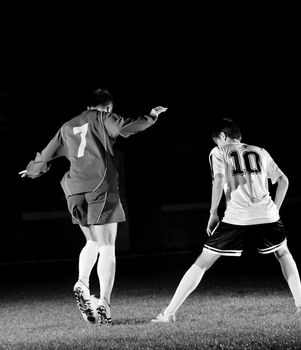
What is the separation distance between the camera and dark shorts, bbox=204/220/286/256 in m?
7.16

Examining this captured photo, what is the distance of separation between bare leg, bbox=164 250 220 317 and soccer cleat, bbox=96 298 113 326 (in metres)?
0.52

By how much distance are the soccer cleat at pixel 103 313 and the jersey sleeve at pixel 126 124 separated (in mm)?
1528

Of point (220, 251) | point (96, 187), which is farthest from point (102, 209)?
point (220, 251)

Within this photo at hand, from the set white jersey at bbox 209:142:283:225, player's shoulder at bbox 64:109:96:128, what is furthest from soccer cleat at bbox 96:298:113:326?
player's shoulder at bbox 64:109:96:128

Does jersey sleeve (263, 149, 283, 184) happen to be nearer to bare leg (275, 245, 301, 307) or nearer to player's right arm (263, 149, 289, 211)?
player's right arm (263, 149, 289, 211)

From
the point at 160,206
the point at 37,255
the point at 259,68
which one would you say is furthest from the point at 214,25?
the point at 37,255

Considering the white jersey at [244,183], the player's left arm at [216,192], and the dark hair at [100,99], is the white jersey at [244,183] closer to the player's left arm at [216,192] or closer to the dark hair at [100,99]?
the player's left arm at [216,192]

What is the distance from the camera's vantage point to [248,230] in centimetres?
721

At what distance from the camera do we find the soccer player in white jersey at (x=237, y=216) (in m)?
7.16

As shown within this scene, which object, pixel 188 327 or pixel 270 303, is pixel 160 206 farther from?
pixel 188 327

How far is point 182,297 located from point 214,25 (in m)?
13.3

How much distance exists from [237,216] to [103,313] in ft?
4.91

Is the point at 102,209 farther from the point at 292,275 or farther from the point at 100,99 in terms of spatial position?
the point at 292,275

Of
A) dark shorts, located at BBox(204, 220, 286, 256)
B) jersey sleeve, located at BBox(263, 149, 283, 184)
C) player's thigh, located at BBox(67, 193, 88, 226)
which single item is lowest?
dark shorts, located at BBox(204, 220, 286, 256)
